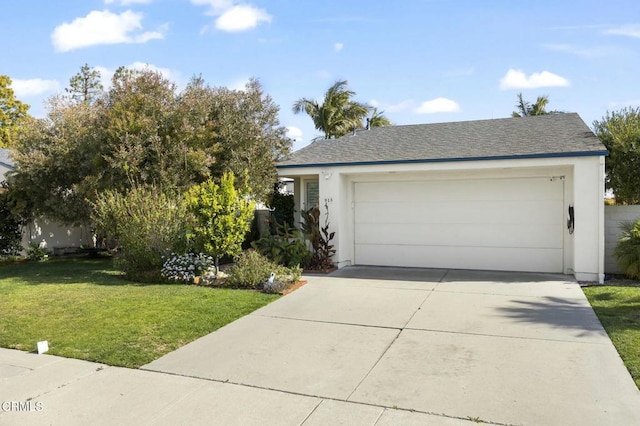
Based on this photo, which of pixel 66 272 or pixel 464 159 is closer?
Answer: pixel 464 159

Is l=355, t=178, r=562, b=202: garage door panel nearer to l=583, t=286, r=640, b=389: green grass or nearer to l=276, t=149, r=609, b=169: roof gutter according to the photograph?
l=276, t=149, r=609, b=169: roof gutter

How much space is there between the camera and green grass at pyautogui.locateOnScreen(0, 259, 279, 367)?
5395 millimetres

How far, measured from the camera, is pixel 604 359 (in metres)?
4.70

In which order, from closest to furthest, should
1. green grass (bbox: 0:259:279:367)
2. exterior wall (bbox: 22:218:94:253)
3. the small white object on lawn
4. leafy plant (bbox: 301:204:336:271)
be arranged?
the small white object on lawn < green grass (bbox: 0:259:279:367) < leafy plant (bbox: 301:204:336:271) < exterior wall (bbox: 22:218:94:253)

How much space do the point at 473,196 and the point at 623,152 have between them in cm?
383

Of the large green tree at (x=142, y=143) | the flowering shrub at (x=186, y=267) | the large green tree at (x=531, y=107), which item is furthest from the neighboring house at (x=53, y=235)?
the large green tree at (x=531, y=107)

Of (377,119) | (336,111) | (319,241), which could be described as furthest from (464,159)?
(377,119)

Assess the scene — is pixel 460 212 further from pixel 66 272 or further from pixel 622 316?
pixel 66 272

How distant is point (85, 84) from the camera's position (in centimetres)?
3059

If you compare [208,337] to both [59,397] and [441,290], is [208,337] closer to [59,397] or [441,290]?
[59,397]

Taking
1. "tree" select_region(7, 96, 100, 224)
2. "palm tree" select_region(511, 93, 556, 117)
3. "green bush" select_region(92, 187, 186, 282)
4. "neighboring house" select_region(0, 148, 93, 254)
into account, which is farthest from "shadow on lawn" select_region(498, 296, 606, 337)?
"palm tree" select_region(511, 93, 556, 117)

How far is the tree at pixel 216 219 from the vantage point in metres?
9.17

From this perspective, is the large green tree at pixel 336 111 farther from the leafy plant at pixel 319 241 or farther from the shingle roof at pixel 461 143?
the leafy plant at pixel 319 241

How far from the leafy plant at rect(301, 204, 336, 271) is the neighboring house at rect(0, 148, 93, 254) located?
7849 millimetres
